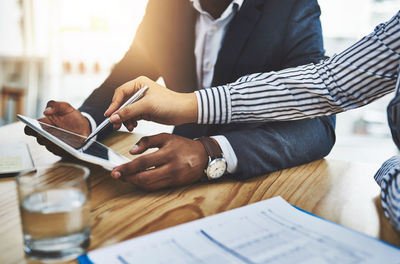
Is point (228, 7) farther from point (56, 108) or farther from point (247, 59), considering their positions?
point (56, 108)

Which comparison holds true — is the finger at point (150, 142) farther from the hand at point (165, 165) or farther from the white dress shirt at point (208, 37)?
the white dress shirt at point (208, 37)

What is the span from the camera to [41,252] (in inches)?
17.3

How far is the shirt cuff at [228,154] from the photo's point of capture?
0.72 meters

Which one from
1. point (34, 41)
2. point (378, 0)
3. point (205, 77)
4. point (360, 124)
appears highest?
point (378, 0)

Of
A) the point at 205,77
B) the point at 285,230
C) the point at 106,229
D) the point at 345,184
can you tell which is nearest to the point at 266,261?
the point at 285,230

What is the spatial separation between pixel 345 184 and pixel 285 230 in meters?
0.28

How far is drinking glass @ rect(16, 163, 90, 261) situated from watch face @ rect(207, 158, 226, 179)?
30 centimetres

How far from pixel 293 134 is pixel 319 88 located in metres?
0.12

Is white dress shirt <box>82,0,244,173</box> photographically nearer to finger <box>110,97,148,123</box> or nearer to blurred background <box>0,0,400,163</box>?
finger <box>110,97,148,123</box>

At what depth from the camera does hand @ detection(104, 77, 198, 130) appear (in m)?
0.77

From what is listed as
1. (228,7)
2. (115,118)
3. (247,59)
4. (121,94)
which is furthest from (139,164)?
(228,7)

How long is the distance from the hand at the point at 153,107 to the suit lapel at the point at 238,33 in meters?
0.26

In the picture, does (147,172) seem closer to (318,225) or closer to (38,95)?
(318,225)

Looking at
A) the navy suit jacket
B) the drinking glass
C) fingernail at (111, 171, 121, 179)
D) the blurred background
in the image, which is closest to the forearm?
the navy suit jacket
